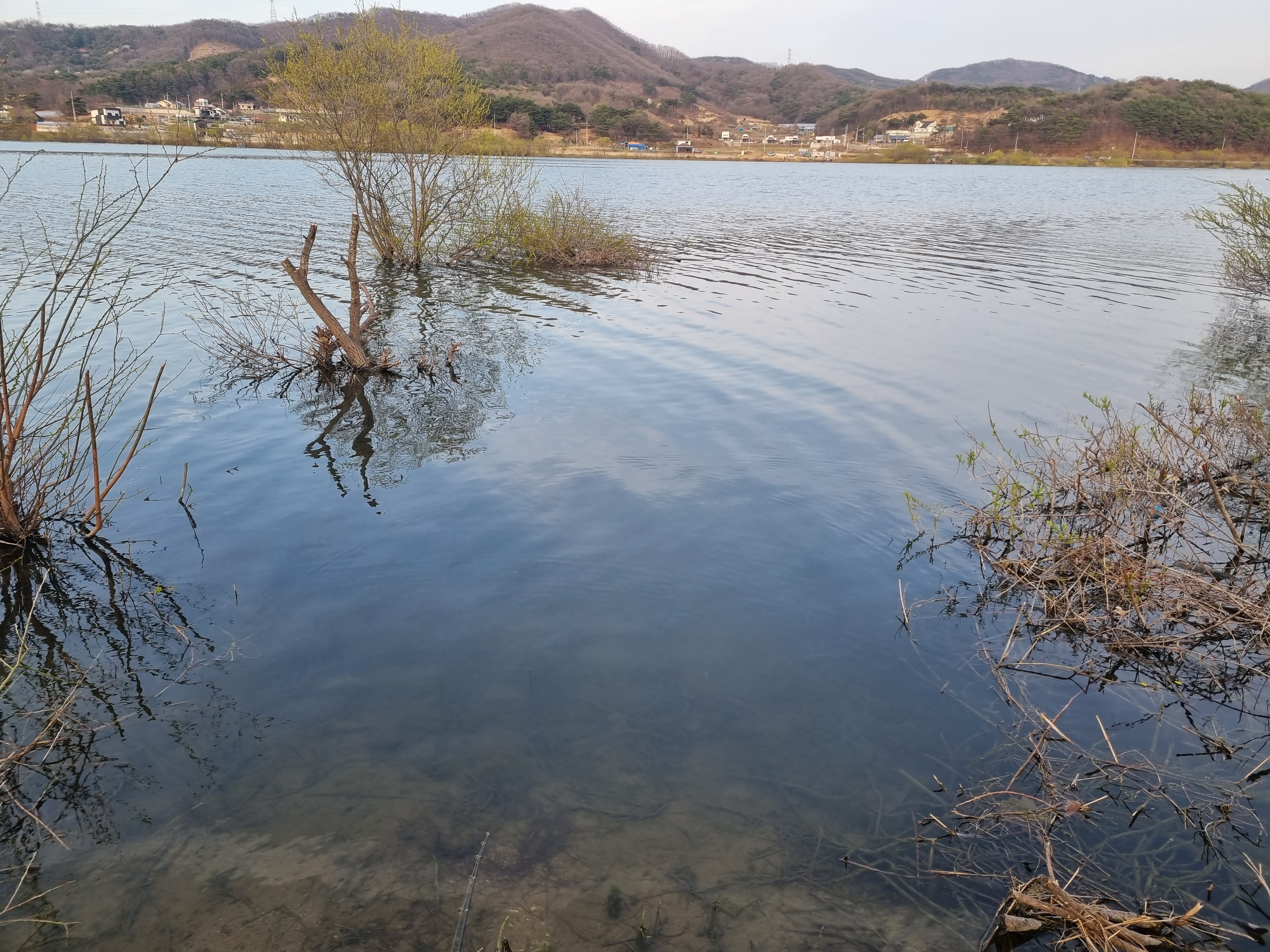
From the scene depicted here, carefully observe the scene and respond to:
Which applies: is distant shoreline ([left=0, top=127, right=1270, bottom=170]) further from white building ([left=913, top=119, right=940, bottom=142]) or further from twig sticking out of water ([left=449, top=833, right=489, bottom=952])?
twig sticking out of water ([left=449, top=833, right=489, bottom=952])

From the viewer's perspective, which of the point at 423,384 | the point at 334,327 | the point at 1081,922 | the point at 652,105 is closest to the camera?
the point at 1081,922

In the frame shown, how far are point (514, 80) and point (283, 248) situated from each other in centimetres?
15991

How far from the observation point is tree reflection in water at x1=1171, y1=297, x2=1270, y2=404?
14930 millimetres

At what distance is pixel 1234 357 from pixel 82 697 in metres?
21.2

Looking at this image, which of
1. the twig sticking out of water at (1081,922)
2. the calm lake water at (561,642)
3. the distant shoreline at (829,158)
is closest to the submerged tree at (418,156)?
the calm lake water at (561,642)

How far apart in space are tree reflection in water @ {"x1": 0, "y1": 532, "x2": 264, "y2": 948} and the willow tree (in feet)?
56.3

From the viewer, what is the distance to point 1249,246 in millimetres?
22797

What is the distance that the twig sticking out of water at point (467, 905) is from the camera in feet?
13.9

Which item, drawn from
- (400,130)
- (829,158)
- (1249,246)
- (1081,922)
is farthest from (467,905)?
(829,158)

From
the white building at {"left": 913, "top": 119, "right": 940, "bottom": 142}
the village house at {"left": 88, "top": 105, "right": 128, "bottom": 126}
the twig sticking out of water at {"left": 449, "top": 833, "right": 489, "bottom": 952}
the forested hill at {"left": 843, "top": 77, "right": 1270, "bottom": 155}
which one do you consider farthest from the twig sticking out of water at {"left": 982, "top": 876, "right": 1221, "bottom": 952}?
the white building at {"left": 913, "top": 119, "right": 940, "bottom": 142}

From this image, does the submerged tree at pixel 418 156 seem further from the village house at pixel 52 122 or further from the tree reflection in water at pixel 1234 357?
the village house at pixel 52 122

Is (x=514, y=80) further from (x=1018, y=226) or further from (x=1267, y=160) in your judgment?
(x=1018, y=226)

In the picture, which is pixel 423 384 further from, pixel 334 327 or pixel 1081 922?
pixel 1081 922

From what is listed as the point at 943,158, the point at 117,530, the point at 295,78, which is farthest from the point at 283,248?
the point at 943,158
